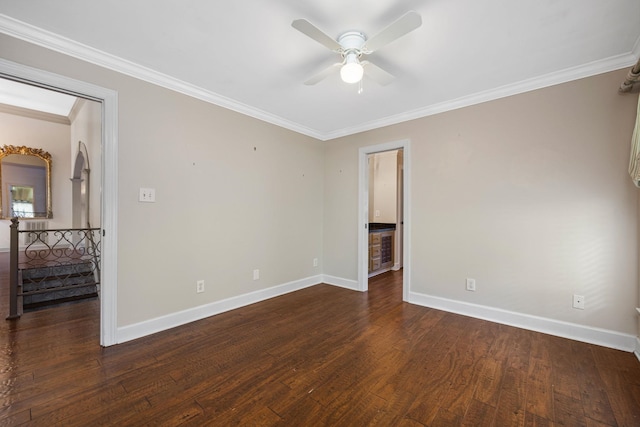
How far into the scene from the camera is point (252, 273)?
3320 millimetres

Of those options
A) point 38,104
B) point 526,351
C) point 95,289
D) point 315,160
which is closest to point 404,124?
point 315,160

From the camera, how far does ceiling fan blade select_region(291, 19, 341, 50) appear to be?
1.48 meters

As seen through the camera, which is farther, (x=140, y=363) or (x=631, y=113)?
(x=631, y=113)

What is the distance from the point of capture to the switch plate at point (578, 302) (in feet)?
7.63

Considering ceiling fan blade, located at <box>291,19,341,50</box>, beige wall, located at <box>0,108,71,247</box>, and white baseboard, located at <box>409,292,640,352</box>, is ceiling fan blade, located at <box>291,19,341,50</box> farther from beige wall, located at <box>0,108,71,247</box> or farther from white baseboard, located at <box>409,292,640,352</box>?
beige wall, located at <box>0,108,71,247</box>

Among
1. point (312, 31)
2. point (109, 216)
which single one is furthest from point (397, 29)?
point (109, 216)

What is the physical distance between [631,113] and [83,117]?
6879mm

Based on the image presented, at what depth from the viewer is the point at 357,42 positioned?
74.3 inches

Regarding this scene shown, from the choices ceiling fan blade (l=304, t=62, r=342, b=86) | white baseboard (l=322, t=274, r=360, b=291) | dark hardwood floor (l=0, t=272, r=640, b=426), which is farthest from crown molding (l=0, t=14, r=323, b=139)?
white baseboard (l=322, t=274, r=360, b=291)

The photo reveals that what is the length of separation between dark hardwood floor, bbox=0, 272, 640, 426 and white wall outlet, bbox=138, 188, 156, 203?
1.27 metres

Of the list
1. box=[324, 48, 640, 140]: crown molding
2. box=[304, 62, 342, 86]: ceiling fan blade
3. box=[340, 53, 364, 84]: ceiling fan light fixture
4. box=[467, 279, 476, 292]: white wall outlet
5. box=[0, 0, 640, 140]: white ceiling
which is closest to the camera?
box=[0, 0, 640, 140]: white ceiling

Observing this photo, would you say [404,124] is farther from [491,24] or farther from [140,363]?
[140,363]

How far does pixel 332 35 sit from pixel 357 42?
19 cm

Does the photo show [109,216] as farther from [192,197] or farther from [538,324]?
[538,324]
